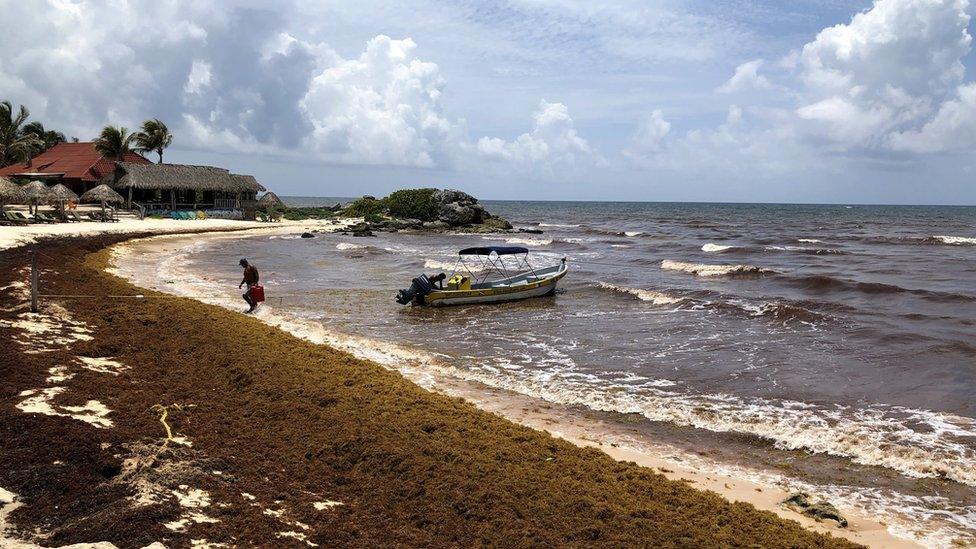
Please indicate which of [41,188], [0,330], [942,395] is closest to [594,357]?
[942,395]

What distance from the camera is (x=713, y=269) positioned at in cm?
3105

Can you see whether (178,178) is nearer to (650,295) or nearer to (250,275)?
(250,275)

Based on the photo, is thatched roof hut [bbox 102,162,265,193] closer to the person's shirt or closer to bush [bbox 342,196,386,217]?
bush [bbox 342,196,386,217]

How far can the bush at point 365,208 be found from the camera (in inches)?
2886

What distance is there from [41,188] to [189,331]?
33.4 m

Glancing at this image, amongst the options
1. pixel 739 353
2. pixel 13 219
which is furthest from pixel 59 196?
pixel 739 353

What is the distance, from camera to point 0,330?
9766mm

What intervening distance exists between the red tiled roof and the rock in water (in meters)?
27.1

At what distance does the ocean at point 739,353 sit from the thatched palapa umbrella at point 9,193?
10304mm

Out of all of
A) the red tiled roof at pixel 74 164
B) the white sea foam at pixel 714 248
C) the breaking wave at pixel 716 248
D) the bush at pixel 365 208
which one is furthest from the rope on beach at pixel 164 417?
the bush at pixel 365 208

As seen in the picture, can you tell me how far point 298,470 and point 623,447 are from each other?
4303 millimetres

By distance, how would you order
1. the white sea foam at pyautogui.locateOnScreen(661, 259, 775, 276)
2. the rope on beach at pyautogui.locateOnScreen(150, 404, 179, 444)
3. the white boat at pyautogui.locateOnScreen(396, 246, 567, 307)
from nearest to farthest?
1. the rope on beach at pyautogui.locateOnScreen(150, 404, 179, 444)
2. the white boat at pyautogui.locateOnScreen(396, 246, 567, 307)
3. the white sea foam at pyautogui.locateOnScreen(661, 259, 775, 276)

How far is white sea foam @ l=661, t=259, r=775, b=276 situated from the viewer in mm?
30062

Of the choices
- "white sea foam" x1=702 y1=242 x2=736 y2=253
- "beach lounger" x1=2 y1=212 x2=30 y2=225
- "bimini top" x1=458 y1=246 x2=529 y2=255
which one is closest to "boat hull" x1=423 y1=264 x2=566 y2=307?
"bimini top" x1=458 y1=246 x2=529 y2=255
